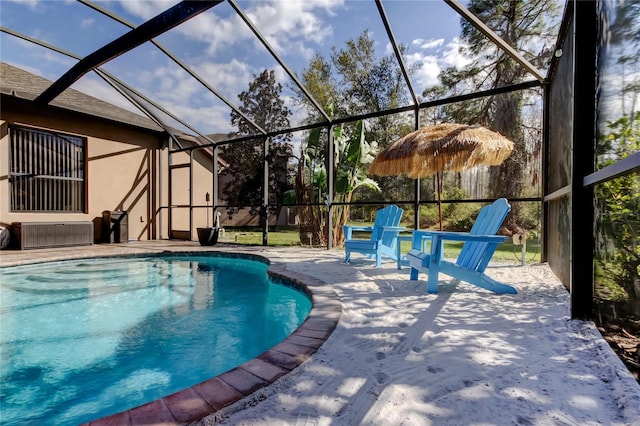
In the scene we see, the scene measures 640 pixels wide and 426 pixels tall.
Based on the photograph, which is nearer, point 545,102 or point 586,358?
point 586,358

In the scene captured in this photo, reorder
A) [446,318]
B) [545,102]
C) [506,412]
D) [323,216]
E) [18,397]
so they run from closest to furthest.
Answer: [506,412] → [18,397] → [446,318] → [545,102] → [323,216]

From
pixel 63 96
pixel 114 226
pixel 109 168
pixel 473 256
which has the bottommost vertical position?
pixel 473 256

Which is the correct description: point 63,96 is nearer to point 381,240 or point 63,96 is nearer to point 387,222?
point 387,222

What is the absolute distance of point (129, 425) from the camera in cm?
129

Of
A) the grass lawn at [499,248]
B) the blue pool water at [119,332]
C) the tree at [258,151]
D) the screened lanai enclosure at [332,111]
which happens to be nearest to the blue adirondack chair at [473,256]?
the screened lanai enclosure at [332,111]

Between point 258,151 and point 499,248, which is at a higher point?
point 258,151

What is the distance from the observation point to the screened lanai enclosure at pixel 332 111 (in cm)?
253

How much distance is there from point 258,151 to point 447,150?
13262 mm

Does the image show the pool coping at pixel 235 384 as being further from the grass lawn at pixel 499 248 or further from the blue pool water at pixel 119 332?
→ the grass lawn at pixel 499 248

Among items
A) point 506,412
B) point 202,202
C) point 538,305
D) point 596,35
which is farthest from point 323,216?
point 506,412

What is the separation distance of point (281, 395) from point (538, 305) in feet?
9.25

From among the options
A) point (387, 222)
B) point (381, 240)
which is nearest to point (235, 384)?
point (381, 240)

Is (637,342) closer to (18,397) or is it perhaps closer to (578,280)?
(578,280)

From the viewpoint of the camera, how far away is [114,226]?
9.34 m
